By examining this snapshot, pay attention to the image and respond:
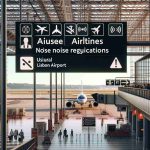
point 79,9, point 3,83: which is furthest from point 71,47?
point 79,9

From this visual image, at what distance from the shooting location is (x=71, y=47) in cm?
1853

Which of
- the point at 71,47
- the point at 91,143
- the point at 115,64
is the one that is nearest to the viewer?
the point at 115,64

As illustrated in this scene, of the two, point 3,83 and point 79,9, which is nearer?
point 3,83

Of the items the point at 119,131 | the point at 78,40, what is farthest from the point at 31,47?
the point at 119,131

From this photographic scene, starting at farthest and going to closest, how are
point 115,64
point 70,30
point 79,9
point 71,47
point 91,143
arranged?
1. point 79,9
2. point 91,143
3. point 70,30
4. point 71,47
5. point 115,64

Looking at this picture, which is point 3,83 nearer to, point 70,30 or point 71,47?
point 71,47

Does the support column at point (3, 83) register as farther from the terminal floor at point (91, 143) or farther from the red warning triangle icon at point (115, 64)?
the terminal floor at point (91, 143)

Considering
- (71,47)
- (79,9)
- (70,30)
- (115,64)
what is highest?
(79,9)

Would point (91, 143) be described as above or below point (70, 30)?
below

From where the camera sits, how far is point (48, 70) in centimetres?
1872

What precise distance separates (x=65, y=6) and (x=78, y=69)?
77.7ft

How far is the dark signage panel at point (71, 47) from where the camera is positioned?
60.0 feet

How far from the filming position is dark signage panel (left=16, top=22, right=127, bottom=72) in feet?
60.0

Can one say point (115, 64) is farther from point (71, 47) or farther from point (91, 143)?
point (91, 143)
